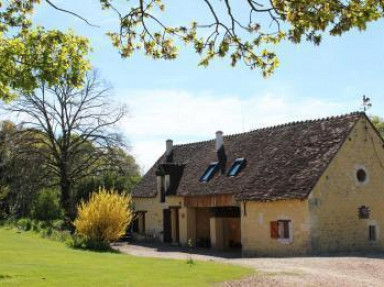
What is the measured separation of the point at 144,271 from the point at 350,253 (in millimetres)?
10805

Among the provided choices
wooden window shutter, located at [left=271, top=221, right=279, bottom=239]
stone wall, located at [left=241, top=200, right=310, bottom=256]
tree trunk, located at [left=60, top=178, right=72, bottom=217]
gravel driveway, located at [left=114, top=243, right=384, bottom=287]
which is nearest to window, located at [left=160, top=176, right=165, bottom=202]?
tree trunk, located at [left=60, top=178, right=72, bottom=217]

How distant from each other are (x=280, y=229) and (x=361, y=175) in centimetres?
492

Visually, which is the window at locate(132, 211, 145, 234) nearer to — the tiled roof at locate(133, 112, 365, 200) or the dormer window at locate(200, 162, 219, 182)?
the tiled roof at locate(133, 112, 365, 200)

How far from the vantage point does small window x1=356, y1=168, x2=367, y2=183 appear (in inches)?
1059

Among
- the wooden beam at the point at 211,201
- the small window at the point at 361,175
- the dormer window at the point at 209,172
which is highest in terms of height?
the dormer window at the point at 209,172

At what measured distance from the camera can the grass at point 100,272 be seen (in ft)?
46.9

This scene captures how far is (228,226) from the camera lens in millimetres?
31953

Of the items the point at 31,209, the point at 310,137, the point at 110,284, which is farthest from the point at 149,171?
the point at 110,284

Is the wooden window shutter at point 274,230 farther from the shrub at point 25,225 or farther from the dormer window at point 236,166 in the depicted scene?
the shrub at point 25,225

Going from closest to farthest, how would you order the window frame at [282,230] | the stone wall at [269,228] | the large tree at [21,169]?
1. the stone wall at [269,228]
2. the window frame at [282,230]
3. the large tree at [21,169]

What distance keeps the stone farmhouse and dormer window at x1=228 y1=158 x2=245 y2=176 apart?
80 millimetres

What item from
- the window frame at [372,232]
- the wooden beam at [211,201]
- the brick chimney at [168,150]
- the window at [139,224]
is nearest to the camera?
the window frame at [372,232]

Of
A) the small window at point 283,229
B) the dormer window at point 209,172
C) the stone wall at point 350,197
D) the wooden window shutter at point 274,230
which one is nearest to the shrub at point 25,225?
the dormer window at point 209,172

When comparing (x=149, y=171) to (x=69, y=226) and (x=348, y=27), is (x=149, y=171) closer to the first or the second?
(x=69, y=226)
